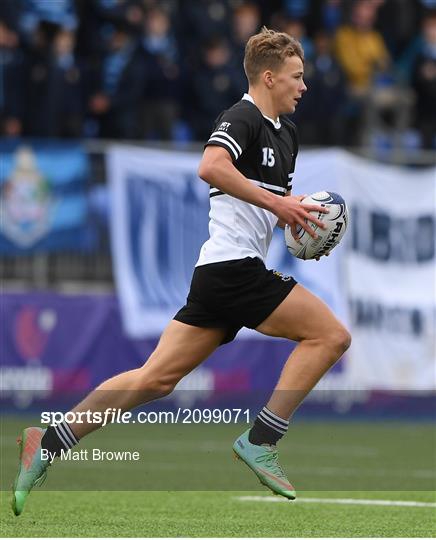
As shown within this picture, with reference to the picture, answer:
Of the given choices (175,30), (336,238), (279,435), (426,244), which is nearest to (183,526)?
(279,435)

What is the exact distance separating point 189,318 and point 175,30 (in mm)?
11258

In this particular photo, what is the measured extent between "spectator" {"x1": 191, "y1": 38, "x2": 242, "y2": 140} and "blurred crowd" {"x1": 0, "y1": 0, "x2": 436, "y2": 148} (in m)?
0.01

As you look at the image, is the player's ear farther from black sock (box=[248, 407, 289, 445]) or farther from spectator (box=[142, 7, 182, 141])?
spectator (box=[142, 7, 182, 141])

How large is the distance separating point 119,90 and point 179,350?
9.90m

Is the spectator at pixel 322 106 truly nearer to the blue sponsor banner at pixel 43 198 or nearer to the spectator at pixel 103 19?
the spectator at pixel 103 19

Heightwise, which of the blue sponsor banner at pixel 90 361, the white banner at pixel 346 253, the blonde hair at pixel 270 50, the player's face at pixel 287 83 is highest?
the blonde hair at pixel 270 50

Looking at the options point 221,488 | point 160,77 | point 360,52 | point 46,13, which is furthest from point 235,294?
point 360,52

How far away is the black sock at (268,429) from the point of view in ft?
23.5

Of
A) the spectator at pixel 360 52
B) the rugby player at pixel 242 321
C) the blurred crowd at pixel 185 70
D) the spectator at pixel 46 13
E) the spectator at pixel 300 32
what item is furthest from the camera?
the spectator at pixel 360 52

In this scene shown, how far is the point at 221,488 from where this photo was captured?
9859 mm

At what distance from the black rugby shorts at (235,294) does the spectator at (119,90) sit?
31.2ft

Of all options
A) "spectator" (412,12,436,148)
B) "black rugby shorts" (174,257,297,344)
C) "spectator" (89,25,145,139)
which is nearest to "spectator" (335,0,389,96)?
"spectator" (412,12,436,148)

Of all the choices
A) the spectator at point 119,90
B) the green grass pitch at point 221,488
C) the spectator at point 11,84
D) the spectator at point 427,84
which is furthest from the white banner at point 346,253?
the spectator at point 427,84

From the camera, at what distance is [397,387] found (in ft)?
51.7
